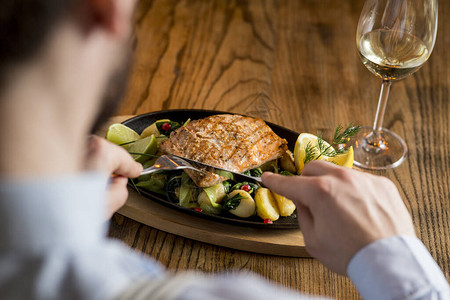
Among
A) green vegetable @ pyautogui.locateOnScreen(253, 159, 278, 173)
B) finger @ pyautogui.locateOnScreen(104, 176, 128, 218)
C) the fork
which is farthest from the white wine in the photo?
finger @ pyautogui.locateOnScreen(104, 176, 128, 218)

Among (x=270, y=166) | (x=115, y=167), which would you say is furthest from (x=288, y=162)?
(x=115, y=167)

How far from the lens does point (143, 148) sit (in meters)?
1.48

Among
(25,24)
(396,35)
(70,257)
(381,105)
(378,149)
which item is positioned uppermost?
(25,24)

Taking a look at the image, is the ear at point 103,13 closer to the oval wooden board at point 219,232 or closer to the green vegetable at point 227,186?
the oval wooden board at point 219,232

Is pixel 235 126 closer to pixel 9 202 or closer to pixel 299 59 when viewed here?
pixel 299 59

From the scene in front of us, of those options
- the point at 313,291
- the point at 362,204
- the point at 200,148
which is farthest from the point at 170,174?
the point at 362,204

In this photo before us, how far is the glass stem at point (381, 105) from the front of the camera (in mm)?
1667

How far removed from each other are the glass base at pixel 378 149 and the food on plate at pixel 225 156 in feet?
0.35

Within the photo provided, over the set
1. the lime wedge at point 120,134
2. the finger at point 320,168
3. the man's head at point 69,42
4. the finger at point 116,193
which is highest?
the man's head at point 69,42

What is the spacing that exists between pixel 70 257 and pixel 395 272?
547 millimetres

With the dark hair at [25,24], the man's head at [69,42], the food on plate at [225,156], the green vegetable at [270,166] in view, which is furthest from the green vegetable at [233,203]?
the dark hair at [25,24]

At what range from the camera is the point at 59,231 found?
567mm

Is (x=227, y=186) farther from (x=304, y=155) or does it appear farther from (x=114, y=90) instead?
(x=114, y=90)

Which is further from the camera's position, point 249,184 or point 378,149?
point 378,149
